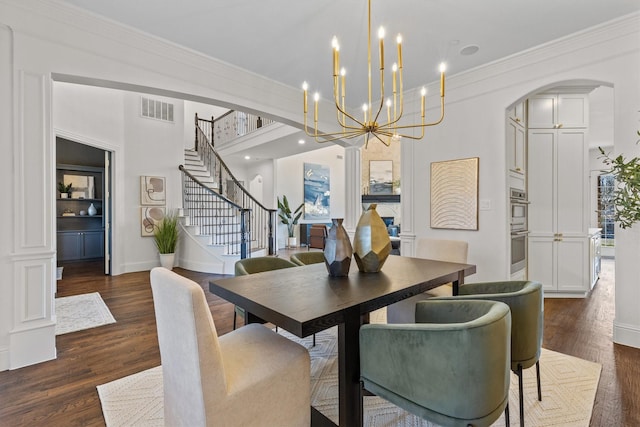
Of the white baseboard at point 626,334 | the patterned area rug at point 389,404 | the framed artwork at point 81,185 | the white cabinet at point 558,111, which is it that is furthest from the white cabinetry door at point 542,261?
the framed artwork at point 81,185

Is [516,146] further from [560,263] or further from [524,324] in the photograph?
[524,324]

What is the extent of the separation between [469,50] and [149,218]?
5.99 metres

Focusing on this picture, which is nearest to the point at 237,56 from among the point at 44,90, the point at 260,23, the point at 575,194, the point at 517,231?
the point at 260,23

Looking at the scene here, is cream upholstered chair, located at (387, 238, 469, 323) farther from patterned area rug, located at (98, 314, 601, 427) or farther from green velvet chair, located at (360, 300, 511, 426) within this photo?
green velvet chair, located at (360, 300, 511, 426)

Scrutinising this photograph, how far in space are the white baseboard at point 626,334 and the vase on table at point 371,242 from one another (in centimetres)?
238

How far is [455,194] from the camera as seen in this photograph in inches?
150

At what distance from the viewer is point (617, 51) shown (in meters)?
2.76

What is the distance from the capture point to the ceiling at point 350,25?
8.07 feet

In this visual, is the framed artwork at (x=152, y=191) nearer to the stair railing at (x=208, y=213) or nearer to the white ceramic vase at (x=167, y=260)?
the stair railing at (x=208, y=213)

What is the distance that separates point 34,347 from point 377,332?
107 inches

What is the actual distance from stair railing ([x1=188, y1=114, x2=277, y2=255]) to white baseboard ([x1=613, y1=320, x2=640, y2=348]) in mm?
5064

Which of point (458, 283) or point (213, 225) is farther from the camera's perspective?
point (213, 225)

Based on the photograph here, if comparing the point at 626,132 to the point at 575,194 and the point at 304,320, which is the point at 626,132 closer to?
the point at 575,194

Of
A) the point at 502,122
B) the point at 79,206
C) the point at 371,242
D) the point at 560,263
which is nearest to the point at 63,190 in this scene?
the point at 79,206
